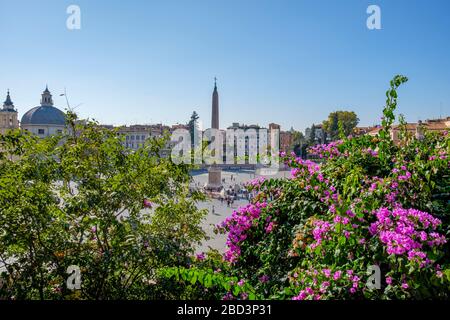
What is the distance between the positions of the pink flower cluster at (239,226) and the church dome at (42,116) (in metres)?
89.0

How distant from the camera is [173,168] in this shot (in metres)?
5.55

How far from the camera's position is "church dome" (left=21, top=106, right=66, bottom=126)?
8769cm

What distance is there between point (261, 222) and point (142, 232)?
1394 millimetres

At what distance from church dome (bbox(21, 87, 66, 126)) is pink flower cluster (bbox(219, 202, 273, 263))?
3502 inches

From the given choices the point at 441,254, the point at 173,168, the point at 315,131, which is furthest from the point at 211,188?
the point at 315,131

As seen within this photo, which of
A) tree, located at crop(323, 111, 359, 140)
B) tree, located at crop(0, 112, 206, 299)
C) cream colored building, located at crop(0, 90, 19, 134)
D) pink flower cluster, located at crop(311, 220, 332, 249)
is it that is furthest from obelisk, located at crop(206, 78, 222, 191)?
cream colored building, located at crop(0, 90, 19, 134)

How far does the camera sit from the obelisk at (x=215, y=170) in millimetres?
38125

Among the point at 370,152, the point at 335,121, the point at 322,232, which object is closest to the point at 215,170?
the point at 335,121

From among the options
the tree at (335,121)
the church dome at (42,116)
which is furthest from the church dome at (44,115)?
the tree at (335,121)

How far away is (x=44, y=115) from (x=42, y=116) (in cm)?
45

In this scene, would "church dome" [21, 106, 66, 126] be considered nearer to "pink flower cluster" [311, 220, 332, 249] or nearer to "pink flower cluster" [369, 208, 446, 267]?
"pink flower cluster" [311, 220, 332, 249]

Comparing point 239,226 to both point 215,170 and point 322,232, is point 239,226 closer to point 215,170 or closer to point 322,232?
point 322,232

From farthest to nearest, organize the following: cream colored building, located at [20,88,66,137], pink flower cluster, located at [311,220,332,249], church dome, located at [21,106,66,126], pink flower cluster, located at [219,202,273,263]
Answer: church dome, located at [21,106,66,126]
cream colored building, located at [20,88,66,137]
pink flower cluster, located at [219,202,273,263]
pink flower cluster, located at [311,220,332,249]
